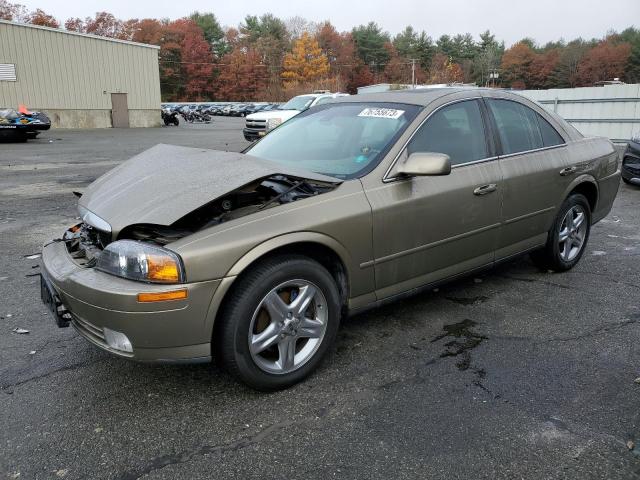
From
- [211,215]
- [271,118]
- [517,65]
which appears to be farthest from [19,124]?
[517,65]

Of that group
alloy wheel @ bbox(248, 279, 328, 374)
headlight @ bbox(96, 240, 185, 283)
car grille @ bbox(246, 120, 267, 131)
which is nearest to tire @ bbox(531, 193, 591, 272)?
alloy wheel @ bbox(248, 279, 328, 374)

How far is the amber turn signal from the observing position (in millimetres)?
2426

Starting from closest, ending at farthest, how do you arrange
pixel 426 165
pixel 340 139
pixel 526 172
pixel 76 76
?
pixel 426 165 → pixel 340 139 → pixel 526 172 → pixel 76 76

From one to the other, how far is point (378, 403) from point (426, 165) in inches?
53.6

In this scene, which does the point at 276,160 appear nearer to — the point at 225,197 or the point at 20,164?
the point at 225,197

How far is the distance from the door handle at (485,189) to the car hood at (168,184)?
1.16m

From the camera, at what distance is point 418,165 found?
313 centimetres

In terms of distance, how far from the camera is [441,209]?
11.4 ft

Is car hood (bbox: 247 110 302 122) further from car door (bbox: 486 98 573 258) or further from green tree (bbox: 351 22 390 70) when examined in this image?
green tree (bbox: 351 22 390 70)

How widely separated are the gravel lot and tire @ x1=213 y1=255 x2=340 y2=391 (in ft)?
0.47

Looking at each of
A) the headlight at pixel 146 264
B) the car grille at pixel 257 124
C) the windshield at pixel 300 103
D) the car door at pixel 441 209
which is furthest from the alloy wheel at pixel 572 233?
the windshield at pixel 300 103

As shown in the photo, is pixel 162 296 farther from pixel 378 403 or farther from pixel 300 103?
pixel 300 103

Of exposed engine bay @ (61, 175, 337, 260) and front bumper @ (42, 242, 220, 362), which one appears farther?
exposed engine bay @ (61, 175, 337, 260)

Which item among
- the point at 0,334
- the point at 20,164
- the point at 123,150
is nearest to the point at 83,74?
the point at 123,150
